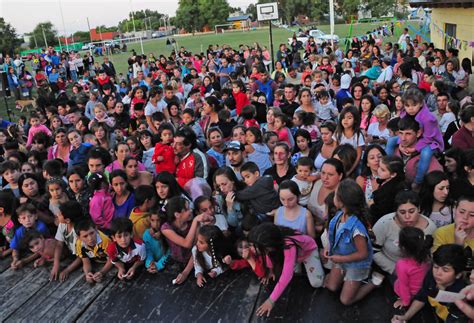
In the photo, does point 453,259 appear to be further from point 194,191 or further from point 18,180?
point 18,180

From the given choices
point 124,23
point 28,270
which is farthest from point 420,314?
point 124,23

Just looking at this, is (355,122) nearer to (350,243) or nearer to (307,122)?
(307,122)

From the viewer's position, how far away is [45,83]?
16641 millimetres

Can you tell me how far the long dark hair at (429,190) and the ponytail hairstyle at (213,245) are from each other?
6.18 ft

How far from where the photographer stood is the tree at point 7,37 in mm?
54688

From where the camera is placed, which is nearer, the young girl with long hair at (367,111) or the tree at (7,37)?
the young girl with long hair at (367,111)

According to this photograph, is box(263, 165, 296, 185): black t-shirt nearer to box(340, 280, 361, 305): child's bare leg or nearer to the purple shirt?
the purple shirt

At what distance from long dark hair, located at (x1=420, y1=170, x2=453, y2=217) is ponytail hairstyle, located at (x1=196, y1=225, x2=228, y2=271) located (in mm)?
1884

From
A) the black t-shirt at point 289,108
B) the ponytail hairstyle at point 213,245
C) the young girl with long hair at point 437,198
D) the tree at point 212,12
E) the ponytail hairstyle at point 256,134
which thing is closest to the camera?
the young girl with long hair at point 437,198

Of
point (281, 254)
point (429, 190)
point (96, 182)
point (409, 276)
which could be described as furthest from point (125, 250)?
point (429, 190)

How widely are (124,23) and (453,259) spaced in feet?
389

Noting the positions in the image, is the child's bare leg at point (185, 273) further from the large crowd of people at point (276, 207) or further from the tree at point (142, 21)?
the tree at point (142, 21)

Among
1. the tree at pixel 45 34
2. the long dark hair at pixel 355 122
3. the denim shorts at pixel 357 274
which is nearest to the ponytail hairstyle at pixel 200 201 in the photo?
the denim shorts at pixel 357 274

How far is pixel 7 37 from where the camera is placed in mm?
56312
